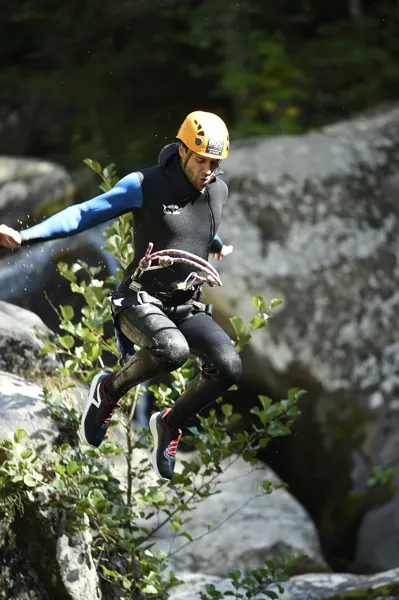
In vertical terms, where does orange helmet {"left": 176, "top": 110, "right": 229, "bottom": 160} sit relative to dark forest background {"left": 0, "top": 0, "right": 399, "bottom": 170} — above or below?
above

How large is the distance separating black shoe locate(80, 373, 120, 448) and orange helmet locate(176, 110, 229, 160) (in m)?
1.05

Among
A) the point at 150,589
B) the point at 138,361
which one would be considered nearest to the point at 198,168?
the point at 138,361

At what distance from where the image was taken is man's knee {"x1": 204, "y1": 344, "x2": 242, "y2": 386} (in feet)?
12.2

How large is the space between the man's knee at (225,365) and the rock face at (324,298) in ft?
8.80

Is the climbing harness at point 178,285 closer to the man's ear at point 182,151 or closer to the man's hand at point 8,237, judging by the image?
the man's ear at point 182,151

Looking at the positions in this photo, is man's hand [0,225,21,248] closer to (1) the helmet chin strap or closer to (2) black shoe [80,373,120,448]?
(1) the helmet chin strap

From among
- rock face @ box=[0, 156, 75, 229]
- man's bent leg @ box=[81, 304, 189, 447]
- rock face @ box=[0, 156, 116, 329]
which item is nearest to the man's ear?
man's bent leg @ box=[81, 304, 189, 447]

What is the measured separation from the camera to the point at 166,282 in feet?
12.6

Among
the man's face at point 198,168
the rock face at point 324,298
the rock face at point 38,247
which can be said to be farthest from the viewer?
the rock face at point 38,247

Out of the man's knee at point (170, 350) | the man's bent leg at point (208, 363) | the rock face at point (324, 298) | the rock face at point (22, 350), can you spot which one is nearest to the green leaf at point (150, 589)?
the man's bent leg at point (208, 363)

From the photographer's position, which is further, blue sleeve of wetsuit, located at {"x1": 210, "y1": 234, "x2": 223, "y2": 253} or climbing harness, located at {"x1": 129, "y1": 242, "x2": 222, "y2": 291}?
blue sleeve of wetsuit, located at {"x1": 210, "y1": 234, "x2": 223, "y2": 253}

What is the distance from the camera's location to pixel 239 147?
24.8 ft

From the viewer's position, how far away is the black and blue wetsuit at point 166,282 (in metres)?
3.67

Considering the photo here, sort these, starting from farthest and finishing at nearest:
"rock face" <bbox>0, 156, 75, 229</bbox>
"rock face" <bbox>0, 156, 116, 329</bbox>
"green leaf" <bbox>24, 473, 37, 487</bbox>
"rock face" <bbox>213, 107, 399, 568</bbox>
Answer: "rock face" <bbox>0, 156, 75, 229</bbox> → "rock face" <bbox>0, 156, 116, 329</bbox> → "rock face" <bbox>213, 107, 399, 568</bbox> → "green leaf" <bbox>24, 473, 37, 487</bbox>
